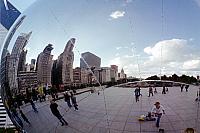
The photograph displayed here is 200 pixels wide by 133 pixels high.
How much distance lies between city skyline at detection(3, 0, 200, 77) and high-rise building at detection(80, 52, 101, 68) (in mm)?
42

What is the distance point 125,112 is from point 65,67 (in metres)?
0.72

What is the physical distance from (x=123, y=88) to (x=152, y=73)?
0.32 meters

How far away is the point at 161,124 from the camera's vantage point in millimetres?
3000

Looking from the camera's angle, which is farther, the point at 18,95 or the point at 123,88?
the point at 18,95

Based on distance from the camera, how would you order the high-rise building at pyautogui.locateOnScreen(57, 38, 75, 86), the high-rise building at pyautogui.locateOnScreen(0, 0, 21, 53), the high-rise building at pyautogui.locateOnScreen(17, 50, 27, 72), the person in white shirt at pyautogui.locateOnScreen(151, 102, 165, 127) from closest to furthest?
the person in white shirt at pyautogui.locateOnScreen(151, 102, 165, 127) < the high-rise building at pyautogui.locateOnScreen(57, 38, 75, 86) < the high-rise building at pyautogui.locateOnScreen(17, 50, 27, 72) < the high-rise building at pyautogui.locateOnScreen(0, 0, 21, 53)

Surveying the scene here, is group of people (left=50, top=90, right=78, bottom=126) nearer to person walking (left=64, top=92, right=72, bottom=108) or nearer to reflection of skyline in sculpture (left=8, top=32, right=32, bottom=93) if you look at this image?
person walking (left=64, top=92, right=72, bottom=108)

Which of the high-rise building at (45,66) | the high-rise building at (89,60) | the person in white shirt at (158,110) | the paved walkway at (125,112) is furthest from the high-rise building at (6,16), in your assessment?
the person in white shirt at (158,110)

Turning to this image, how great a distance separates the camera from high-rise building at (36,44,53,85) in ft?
10.3

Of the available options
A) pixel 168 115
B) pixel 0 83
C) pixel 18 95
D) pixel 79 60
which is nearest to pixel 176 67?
pixel 168 115

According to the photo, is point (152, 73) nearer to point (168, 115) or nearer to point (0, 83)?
point (168, 115)

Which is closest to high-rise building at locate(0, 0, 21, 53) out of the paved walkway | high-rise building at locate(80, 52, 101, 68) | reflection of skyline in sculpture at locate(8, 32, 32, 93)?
reflection of skyline in sculpture at locate(8, 32, 32, 93)

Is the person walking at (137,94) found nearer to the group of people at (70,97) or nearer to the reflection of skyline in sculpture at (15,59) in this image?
the group of people at (70,97)

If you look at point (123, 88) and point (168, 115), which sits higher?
point (123, 88)

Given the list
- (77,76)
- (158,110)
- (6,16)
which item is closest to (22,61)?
(77,76)
